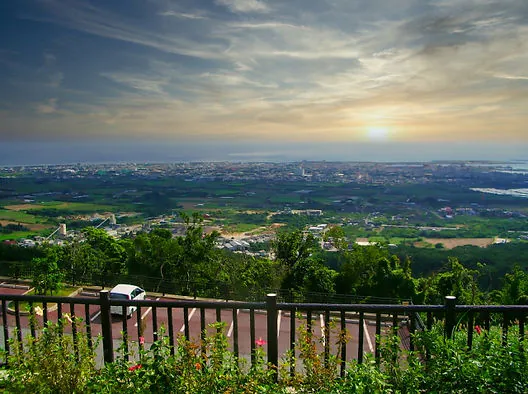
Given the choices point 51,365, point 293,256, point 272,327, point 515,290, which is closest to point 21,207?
point 293,256

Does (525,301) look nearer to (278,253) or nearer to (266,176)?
(278,253)

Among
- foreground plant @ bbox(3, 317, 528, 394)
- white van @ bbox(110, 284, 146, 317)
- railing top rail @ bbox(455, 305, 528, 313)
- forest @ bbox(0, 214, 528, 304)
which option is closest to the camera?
foreground plant @ bbox(3, 317, 528, 394)

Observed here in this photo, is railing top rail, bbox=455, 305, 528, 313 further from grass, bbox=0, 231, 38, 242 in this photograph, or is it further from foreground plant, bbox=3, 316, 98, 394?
grass, bbox=0, 231, 38, 242

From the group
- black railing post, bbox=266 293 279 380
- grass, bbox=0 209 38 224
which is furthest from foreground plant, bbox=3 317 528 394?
grass, bbox=0 209 38 224

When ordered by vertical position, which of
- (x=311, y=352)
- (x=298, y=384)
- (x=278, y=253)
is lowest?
(x=278, y=253)

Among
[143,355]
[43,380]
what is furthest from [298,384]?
[43,380]

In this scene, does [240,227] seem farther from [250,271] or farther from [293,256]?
[293,256]
